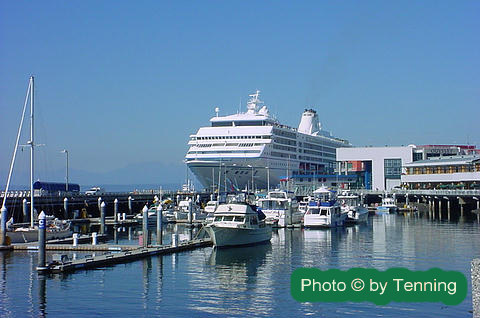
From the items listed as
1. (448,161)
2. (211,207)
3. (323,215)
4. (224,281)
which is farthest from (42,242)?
(448,161)

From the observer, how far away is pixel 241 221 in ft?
138

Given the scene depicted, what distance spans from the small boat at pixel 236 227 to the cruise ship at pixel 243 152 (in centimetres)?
3701

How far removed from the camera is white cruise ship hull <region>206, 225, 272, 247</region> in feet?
133

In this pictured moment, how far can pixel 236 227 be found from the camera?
41250 millimetres

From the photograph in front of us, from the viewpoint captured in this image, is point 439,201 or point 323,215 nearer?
point 323,215

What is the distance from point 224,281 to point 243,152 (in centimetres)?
5977

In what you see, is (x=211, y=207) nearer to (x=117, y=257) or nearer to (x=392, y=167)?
(x=117, y=257)

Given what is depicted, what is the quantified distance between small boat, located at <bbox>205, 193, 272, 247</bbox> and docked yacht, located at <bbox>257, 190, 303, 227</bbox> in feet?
42.6

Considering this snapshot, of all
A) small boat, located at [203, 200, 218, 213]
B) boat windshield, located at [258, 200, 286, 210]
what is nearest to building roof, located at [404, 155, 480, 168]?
boat windshield, located at [258, 200, 286, 210]

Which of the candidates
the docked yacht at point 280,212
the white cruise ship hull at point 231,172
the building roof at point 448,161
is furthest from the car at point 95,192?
the building roof at point 448,161

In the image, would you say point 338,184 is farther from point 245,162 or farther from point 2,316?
point 2,316

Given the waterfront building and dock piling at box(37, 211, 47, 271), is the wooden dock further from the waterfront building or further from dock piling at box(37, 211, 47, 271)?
the waterfront building

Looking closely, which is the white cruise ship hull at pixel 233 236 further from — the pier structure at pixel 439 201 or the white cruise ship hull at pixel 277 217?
the pier structure at pixel 439 201

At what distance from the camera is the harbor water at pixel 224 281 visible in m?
22.7
